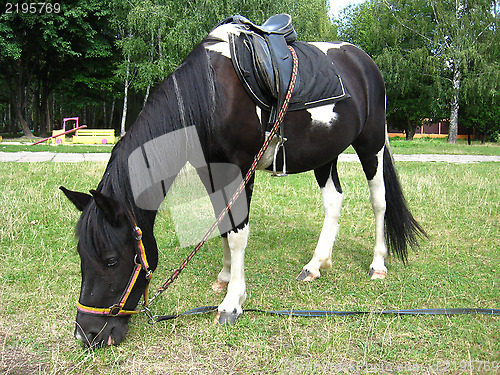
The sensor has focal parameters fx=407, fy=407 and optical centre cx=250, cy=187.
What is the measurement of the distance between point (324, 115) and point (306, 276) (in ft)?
4.60

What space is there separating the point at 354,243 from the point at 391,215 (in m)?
0.78

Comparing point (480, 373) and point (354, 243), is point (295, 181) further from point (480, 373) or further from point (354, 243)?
point (480, 373)

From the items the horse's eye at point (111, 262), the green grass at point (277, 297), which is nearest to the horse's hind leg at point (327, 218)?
the green grass at point (277, 297)

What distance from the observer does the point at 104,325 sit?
2.25 meters

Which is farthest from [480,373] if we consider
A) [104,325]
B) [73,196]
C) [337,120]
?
[73,196]

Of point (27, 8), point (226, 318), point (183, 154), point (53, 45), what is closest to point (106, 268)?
point (183, 154)

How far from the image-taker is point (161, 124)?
7.87 feet

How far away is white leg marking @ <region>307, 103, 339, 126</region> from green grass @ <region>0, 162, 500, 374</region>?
132cm

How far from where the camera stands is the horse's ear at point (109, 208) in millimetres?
Result: 1998

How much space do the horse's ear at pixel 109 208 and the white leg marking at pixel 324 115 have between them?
149 cm

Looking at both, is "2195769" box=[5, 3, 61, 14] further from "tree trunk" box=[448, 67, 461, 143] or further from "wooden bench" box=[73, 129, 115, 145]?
"tree trunk" box=[448, 67, 461, 143]

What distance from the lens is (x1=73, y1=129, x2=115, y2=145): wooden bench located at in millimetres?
17594

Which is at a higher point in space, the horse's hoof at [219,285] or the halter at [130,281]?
the halter at [130,281]

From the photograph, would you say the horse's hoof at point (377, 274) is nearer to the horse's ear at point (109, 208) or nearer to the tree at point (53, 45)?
the horse's ear at point (109, 208)
